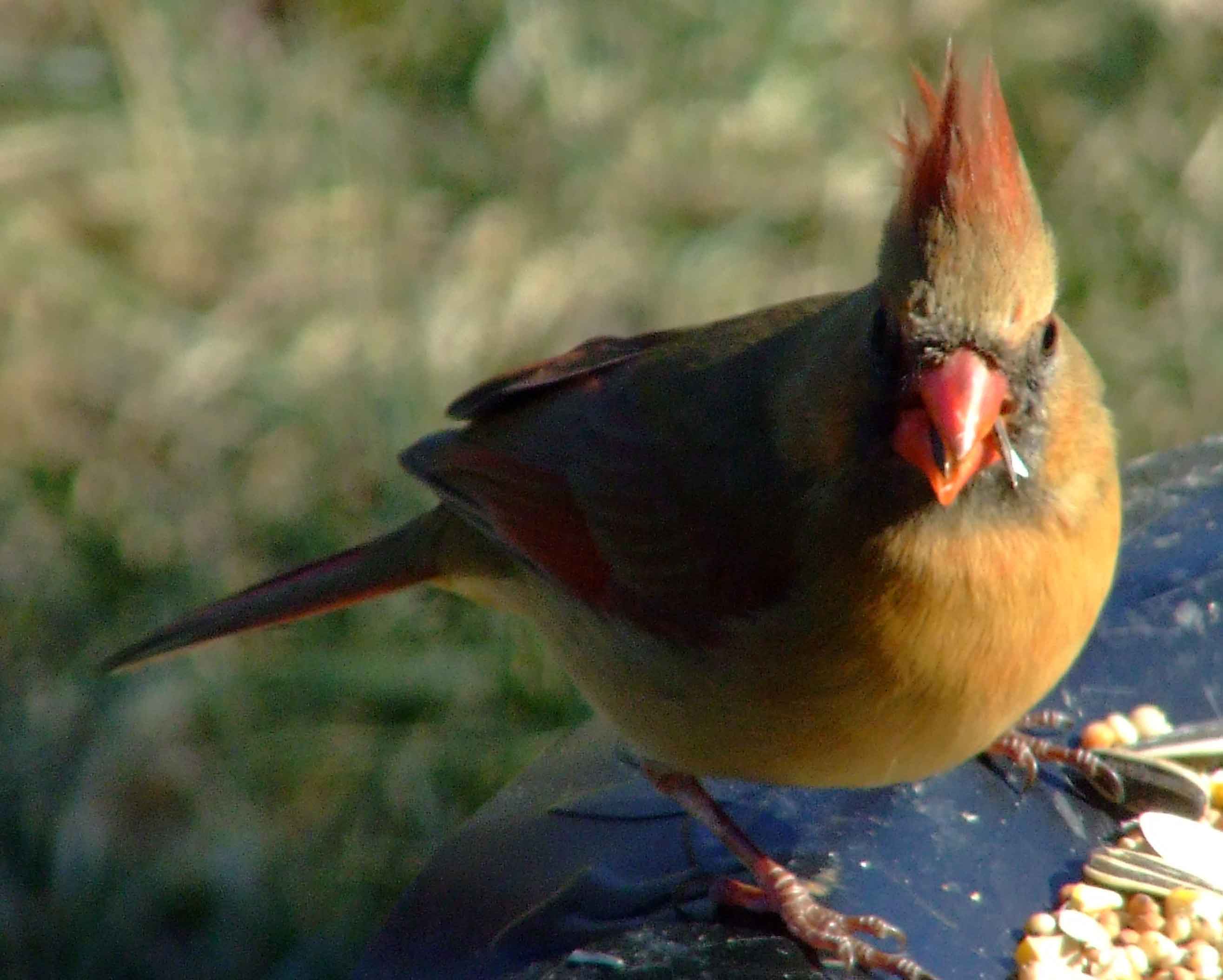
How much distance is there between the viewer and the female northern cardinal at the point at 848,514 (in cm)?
224

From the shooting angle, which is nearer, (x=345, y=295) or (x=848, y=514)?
(x=848, y=514)

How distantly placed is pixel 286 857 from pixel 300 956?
8.6 inches

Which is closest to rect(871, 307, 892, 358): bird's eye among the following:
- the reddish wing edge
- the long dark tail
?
the reddish wing edge

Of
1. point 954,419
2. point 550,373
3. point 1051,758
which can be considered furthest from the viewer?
point 550,373

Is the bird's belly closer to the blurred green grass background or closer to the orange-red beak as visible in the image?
the orange-red beak

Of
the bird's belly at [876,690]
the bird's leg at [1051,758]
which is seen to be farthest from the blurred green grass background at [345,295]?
the bird's leg at [1051,758]

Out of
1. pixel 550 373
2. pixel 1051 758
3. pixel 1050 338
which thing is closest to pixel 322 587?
pixel 550 373

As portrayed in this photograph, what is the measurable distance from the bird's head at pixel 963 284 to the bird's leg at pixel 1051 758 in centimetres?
51

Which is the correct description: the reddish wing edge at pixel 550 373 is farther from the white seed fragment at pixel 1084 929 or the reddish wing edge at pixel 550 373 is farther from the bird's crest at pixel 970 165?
the white seed fragment at pixel 1084 929

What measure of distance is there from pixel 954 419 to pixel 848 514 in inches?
13.4

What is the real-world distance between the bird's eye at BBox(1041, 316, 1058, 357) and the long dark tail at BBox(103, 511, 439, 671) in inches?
50.8

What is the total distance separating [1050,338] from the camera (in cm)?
234

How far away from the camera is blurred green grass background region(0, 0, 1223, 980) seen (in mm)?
4000

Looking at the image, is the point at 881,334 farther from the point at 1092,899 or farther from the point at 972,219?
the point at 1092,899
